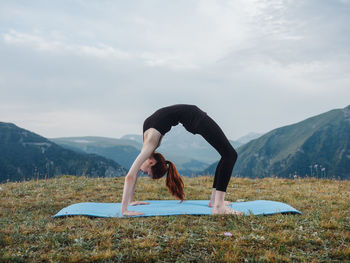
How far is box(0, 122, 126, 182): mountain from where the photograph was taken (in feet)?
488

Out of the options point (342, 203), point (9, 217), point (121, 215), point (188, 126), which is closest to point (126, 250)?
point (121, 215)

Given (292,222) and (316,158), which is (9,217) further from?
(316,158)

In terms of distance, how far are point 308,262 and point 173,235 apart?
1.95 meters

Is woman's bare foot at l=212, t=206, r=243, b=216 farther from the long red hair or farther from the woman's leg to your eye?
the long red hair

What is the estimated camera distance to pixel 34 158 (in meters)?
164

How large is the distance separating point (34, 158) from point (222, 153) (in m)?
178

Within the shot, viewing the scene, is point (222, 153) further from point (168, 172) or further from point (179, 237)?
point (179, 237)

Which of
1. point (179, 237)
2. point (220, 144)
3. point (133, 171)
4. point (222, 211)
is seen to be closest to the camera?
point (179, 237)

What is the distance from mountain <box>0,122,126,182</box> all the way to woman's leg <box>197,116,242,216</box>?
142369 millimetres

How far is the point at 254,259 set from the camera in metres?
3.72

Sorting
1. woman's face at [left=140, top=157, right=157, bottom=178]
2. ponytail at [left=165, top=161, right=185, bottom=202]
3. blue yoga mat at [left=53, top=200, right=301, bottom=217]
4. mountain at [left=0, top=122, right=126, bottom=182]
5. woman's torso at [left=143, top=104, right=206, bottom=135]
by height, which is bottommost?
mountain at [left=0, top=122, right=126, bottom=182]

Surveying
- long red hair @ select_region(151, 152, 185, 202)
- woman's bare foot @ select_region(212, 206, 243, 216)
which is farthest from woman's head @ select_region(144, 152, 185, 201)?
woman's bare foot @ select_region(212, 206, 243, 216)

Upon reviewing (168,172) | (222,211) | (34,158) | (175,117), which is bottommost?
(34,158)

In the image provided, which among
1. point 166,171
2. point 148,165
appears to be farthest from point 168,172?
point 148,165
